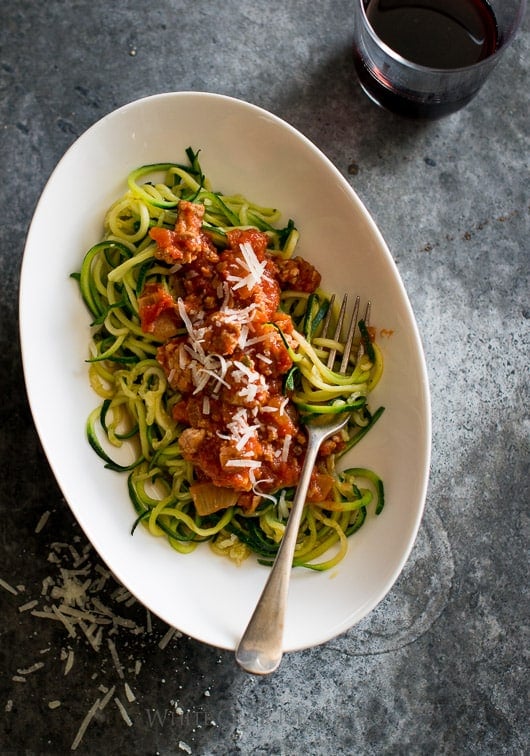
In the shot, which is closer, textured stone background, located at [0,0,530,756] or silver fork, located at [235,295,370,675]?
silver fork, located at [235,295,370,675]

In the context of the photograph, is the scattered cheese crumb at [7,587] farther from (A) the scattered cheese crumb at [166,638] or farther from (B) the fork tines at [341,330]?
(B) the fork tines at [341,330]

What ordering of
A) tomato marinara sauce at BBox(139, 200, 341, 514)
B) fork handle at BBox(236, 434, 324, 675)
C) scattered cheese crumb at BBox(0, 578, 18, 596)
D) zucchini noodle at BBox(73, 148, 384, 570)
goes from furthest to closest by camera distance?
scattered cheese crumb at BBox(0, 578, 18, 596)
zucchini noodle at BBox(73, 148, 384, 570)
tomato marinara sauce at BBox(139, 200, 341, 514)
fork handle at BBox(236, 434, 324, 675)

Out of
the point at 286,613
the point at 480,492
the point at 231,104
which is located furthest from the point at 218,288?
the point at 480,492

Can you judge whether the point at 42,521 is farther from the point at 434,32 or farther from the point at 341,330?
the point at 434,32

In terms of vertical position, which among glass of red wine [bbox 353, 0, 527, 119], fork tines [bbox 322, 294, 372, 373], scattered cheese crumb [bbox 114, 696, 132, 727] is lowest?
scattered cheese crumb [bbox 114, 696, 132, 727]

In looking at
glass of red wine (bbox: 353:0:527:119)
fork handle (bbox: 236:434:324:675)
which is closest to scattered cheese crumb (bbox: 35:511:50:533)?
fork handle (bbox: 236:434:324:675)

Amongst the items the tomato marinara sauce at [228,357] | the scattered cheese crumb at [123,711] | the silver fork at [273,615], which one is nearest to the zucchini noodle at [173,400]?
the tomato marinara sauce at [228,357]

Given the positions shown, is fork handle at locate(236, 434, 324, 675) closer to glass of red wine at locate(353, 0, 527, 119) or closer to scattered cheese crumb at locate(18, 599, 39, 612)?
scattered cheese crumb at locate(18, 599, 39, 612)

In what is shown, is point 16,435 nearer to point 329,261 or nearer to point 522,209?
point 329,261
